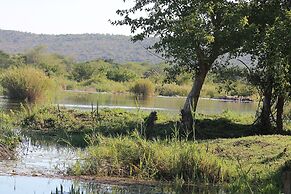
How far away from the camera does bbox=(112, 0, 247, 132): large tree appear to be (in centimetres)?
1922

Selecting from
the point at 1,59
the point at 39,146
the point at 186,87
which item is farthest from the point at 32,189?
the point at 1,59

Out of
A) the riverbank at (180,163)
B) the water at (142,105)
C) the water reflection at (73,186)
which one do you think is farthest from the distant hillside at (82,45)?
the water reflection at (73,186)

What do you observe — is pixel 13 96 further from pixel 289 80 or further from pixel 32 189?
pixel 32 189

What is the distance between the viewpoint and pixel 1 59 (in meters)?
71.4

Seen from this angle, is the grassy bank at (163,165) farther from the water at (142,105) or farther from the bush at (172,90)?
the bush at (172,90)

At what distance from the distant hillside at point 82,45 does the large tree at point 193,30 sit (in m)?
125

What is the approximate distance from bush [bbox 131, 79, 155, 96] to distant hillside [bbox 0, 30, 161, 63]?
9213cm

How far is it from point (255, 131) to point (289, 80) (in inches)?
84.5

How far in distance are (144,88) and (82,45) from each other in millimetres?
114670

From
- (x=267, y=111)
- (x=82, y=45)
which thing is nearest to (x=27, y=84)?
(x=267, y=111)

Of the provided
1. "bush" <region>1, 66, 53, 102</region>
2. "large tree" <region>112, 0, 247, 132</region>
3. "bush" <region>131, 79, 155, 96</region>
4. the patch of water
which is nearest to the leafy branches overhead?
"large tree" <region>112, 0, 247, 132</region>

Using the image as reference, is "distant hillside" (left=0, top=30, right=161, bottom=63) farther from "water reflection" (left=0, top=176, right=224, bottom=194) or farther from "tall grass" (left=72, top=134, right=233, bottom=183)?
"water reflection" (left=0, top=176, right=224, bottom=194)

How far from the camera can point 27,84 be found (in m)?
34.4

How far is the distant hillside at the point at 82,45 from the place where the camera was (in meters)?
153
